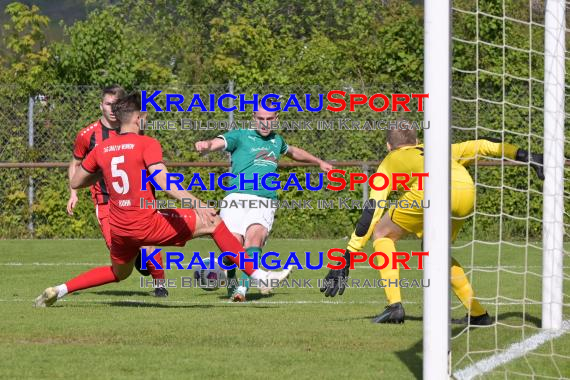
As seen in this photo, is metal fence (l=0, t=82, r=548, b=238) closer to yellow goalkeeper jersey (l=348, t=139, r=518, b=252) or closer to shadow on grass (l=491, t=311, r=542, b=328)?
shadow on grass (l=491, t=311, r=542, b=328)

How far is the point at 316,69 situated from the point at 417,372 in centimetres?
1297

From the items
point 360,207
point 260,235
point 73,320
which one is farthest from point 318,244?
point 73,320

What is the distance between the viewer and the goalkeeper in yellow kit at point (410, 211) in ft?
26.9

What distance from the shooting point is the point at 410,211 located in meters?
8.63

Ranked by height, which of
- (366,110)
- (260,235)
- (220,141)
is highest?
(366,110)

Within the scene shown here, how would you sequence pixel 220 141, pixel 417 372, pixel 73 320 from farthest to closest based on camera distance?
1. pixel 220 141
2. pixel 73 320
3. pixel 417 372

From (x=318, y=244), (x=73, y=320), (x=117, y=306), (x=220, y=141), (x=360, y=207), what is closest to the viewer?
(x=73, y=320)

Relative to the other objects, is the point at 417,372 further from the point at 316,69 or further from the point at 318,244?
the point at 316,69

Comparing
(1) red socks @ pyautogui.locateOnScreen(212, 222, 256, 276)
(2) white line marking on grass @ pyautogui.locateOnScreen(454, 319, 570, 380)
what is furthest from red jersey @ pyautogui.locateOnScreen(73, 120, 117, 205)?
(2) white line marking on grass @ pyautogui.locateOnScreen(454, 319, 570, 380)

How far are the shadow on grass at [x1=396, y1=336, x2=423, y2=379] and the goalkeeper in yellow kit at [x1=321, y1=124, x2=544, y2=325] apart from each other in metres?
0.97

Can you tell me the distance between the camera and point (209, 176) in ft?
60.1

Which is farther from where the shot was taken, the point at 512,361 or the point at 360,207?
the point at 360,207

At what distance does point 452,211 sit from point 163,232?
2.22m

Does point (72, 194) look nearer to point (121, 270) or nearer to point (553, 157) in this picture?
point (121, 270)
